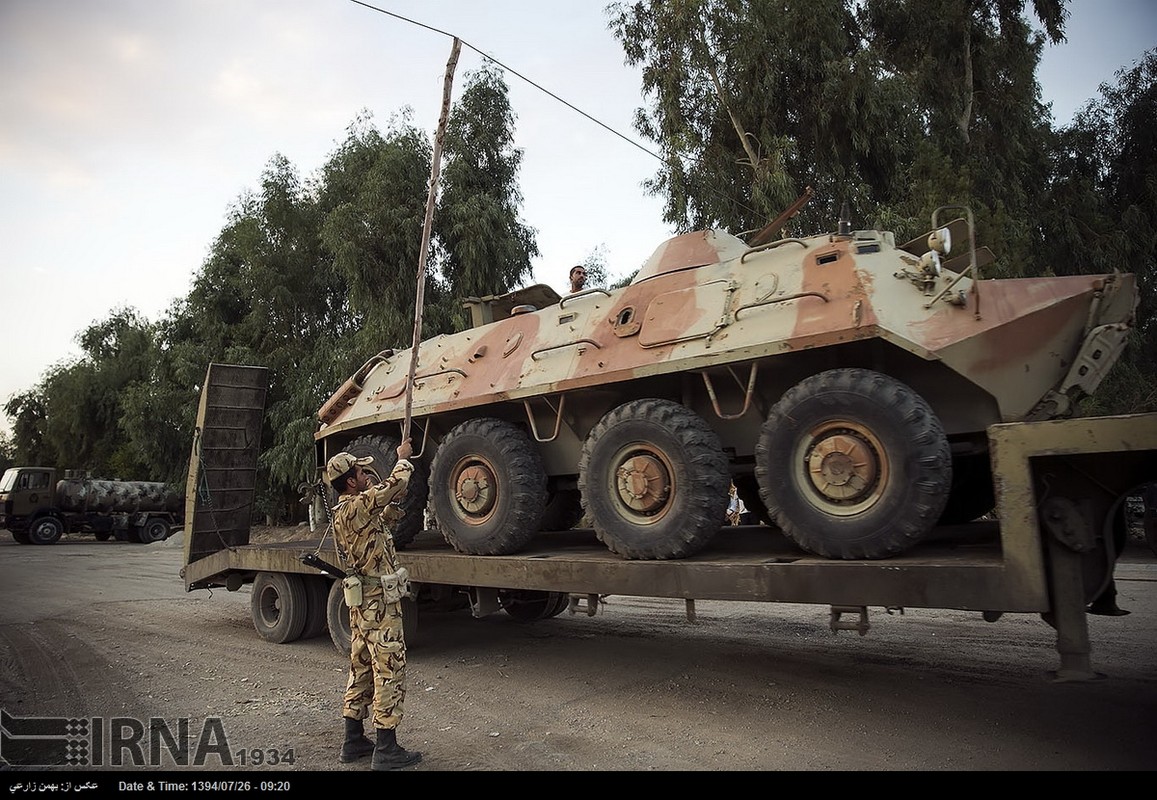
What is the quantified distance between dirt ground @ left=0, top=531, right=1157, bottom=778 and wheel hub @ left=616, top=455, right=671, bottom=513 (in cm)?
144

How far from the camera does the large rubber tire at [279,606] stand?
27.8 ft

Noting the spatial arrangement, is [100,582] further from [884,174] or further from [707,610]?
[884,174]

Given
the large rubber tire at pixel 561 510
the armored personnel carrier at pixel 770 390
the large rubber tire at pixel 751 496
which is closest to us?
the armored personnel carrier at pixel 770 390

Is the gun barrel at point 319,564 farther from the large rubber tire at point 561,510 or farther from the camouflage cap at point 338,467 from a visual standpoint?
the large rubber tire at point 561,510

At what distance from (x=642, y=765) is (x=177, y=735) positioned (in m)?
3.07

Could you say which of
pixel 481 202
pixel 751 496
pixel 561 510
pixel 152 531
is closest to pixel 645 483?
pixel 751 496

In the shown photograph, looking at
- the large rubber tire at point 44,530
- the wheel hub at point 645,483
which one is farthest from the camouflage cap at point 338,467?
the large rubber tire at point 44,530

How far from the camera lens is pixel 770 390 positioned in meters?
6.17

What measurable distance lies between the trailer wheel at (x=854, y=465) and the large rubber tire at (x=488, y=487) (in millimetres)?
2177

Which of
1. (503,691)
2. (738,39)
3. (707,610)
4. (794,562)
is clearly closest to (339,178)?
(738,39)

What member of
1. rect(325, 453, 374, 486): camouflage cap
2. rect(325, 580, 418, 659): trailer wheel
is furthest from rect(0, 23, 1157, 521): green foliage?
rect(325, 453, 374, 486): camouflage cap

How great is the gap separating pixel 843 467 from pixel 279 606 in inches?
243

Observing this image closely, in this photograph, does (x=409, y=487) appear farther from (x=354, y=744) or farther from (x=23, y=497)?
(x=23, y=497)

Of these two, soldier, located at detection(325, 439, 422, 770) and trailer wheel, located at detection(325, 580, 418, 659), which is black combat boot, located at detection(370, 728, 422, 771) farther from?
trailer wheel, located at detection(325, 580, 418, 659)
